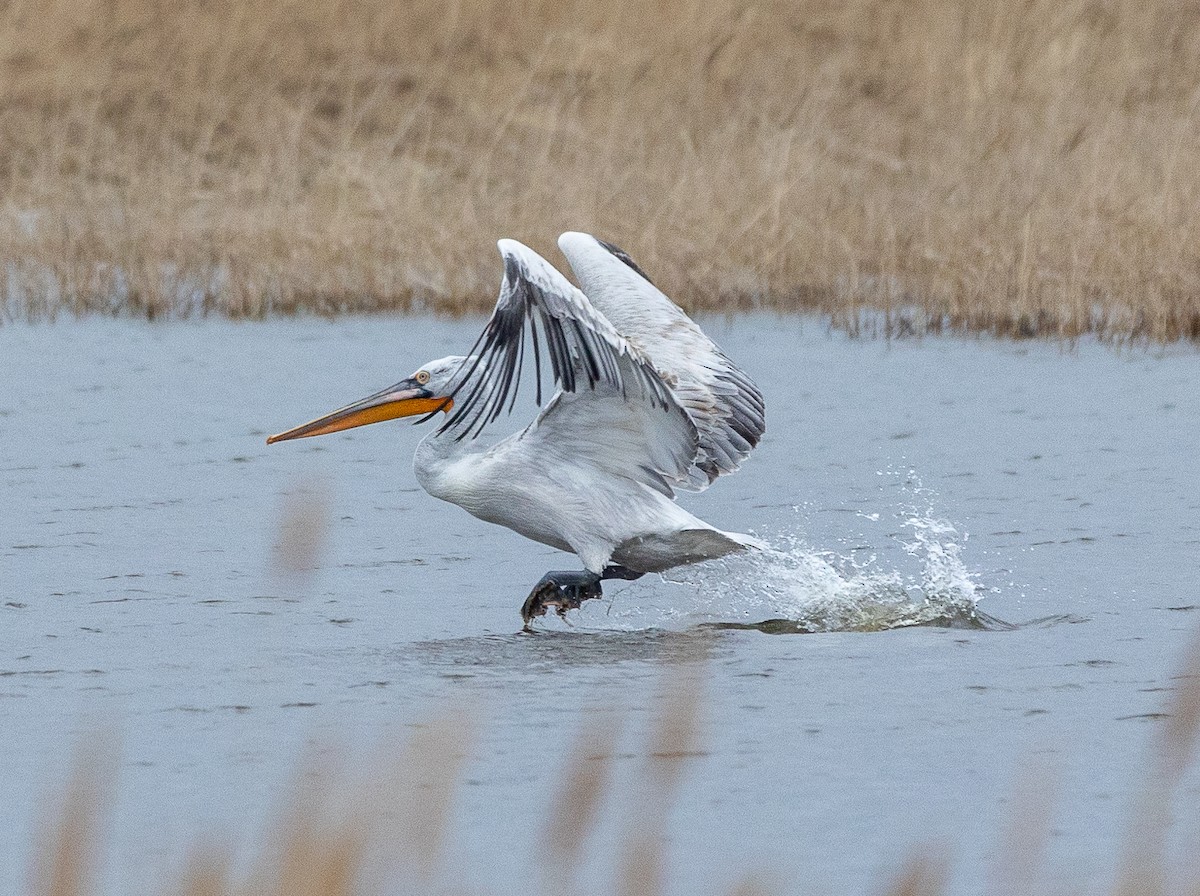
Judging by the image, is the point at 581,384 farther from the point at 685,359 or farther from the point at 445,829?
the point at 445,829

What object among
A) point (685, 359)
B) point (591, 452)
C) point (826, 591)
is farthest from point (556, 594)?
point (685, 359)

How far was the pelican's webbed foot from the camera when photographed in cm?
620

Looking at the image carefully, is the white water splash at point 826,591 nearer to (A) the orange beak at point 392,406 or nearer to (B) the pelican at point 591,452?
(B) the pelican at point 591,452

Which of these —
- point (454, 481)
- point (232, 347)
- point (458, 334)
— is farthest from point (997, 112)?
point (454, 481)

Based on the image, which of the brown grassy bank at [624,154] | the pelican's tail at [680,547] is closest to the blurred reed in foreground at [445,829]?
the pelican's tail at [680,547]

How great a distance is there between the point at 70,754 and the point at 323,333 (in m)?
7.30

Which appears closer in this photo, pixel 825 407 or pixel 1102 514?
pixel 1102 514

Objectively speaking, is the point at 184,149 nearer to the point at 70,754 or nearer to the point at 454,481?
the point at 454,481

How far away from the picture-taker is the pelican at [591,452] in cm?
607

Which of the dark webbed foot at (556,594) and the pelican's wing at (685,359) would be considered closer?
the dark webbed foot at (556,594)

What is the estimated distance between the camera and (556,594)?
20.4ft

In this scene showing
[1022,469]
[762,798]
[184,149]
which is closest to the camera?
[762,798]

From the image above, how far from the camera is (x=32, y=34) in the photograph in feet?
50.3

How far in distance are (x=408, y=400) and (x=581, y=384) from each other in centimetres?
77
